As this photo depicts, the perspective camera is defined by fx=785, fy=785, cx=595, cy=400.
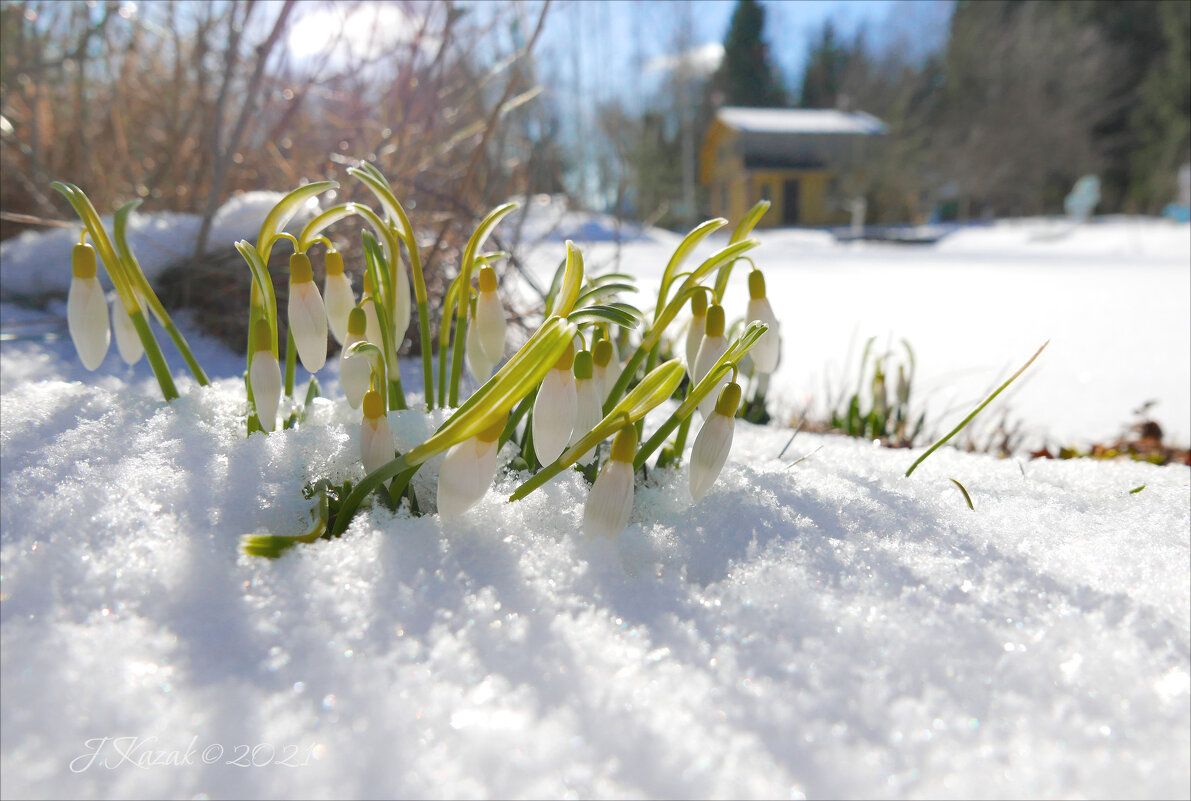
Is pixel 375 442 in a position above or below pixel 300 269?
below

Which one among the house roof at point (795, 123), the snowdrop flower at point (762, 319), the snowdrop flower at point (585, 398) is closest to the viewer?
the snowdrop flower at point (585, 398)

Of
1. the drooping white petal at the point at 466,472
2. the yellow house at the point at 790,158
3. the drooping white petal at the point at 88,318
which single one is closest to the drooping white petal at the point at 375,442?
the drooping white petal at the point at 466,472

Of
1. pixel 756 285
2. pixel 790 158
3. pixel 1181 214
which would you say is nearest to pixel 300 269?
pixel 756 285

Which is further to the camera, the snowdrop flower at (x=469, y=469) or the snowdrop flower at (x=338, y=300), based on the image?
the snowdrop flower at (x=338, y=300)

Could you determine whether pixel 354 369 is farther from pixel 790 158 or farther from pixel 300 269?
pixel 790 158

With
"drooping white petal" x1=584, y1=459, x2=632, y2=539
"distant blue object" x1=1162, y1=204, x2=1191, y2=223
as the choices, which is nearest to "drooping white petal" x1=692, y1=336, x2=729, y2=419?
"drooping white petal" x1=584, y1=459, x2=632, y2=539

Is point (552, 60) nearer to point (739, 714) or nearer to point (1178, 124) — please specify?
point (739, 714)

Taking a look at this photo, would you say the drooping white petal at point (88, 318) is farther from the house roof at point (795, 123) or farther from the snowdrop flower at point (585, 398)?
the house roof at point (795, 123)
